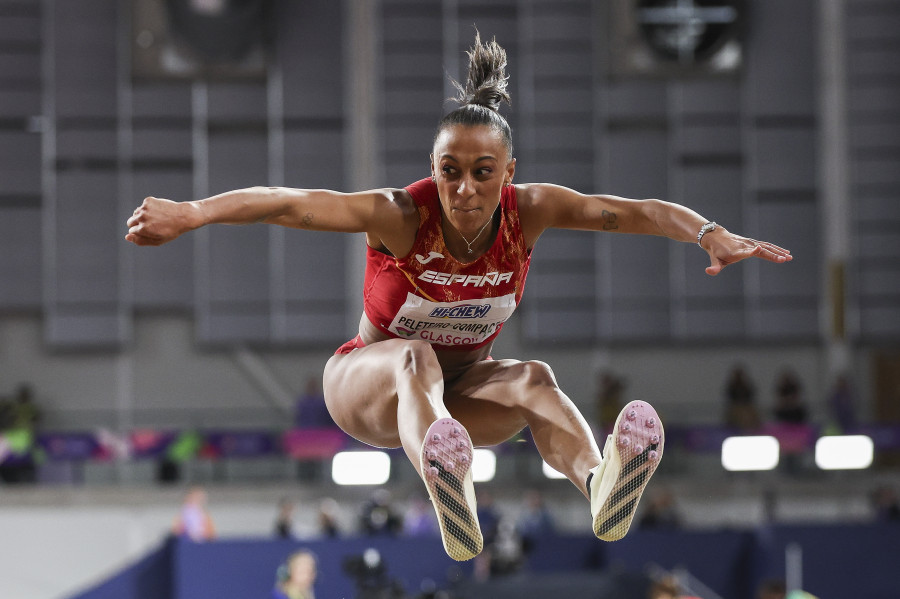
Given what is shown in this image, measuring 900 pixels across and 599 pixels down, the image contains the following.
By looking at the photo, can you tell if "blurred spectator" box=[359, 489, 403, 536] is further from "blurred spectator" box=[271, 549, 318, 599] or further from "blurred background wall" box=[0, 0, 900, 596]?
"blurred background wall" box=[0, 0, 900, 596]

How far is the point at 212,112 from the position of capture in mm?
14016

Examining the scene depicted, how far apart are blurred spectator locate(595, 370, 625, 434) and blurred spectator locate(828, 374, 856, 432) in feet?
8.56

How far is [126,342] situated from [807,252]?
8.94m

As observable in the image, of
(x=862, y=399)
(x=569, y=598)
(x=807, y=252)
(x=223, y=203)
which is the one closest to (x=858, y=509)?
(x=862, y=399)

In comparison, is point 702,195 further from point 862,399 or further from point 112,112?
point 112,112

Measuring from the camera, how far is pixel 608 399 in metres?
13.2

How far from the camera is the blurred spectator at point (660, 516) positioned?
1024cm

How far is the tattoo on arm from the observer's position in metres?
3.45

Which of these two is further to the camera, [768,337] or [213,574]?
[768,337]

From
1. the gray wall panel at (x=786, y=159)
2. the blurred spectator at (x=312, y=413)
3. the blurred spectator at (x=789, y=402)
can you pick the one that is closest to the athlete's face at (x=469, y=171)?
the blurred spectator at (x=312, y=413)

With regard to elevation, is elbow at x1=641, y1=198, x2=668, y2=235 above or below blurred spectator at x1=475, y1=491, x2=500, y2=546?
above

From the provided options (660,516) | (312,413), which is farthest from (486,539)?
(312,413)

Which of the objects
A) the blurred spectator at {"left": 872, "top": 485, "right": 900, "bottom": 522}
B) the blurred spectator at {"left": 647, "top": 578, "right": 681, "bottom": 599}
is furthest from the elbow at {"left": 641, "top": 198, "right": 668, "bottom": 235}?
the blurred spectator at {"left": 872, "top": 485, "right": 900, "bottom": 522}

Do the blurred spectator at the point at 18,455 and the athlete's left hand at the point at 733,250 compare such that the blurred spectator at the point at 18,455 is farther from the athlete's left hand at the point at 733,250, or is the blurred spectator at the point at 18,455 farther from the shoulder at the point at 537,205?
the athlete's left hand at the point at 733,250
